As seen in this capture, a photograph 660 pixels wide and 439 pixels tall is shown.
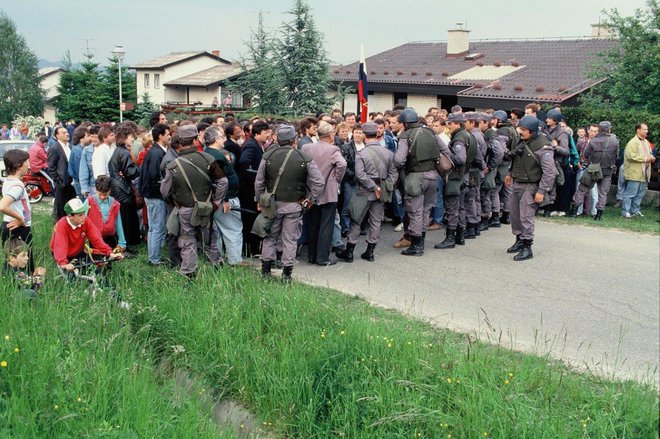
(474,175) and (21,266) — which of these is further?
(474,175)

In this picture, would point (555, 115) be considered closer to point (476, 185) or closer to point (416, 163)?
point (476, 185)

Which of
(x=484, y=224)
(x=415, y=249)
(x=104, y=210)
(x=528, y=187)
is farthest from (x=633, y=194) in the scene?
(x=104, y=210)

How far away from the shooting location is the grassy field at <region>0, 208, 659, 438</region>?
4426 mm

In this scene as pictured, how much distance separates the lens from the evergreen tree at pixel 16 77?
68.4 metres

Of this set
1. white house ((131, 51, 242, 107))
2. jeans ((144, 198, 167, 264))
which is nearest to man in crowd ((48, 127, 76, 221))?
jeans ((144, 198, 167, 264))

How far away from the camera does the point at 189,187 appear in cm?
801

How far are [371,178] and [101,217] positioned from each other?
3.67 m

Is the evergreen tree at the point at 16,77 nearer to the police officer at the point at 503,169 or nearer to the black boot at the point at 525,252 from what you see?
the police officer at the point at 503,169

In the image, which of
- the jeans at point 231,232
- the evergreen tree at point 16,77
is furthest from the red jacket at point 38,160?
the evergreen tree at point 16,77

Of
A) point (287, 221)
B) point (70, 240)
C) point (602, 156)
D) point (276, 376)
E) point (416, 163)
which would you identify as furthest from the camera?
point (602, 156)

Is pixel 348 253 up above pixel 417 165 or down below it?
below

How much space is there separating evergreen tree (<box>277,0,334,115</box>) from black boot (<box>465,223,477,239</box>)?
1240 cm

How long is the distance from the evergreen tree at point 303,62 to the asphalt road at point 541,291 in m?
12.3

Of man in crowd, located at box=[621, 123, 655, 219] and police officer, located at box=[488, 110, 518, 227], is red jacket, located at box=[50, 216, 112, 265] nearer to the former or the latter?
police officer, located at box=[488, 110, 518, 227]
